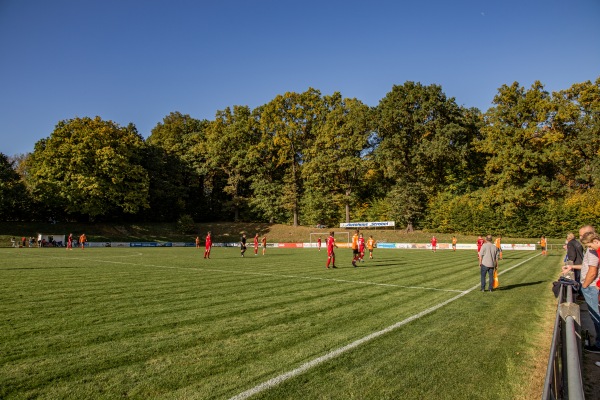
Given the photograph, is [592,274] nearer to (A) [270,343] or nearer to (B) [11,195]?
(A) [270,343]

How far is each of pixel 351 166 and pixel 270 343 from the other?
4988 centimetres

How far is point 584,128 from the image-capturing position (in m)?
45.3

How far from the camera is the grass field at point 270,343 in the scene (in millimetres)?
4340

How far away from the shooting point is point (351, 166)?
54.7 m

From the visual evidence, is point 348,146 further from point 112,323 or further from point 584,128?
point 112,323

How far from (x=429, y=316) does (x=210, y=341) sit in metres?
4.59

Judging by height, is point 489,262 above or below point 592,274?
below

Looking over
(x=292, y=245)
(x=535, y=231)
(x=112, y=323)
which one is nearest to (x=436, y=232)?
(x=535, y=231)

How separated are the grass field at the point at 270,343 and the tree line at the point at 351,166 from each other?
39.8 m

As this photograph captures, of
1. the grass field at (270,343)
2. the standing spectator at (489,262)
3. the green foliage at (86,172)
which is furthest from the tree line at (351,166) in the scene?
the grass field at (270,343)

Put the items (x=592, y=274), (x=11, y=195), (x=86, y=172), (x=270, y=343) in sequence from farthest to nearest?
(x=86, y=172) → (x=11, y=195) → (x=592, y=274) → (x=270, y=343)

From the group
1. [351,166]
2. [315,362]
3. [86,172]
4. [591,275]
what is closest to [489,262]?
[591,275]

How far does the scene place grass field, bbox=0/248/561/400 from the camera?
14.2ft

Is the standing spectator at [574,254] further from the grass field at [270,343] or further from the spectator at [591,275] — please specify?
the spectator at [591,275]
